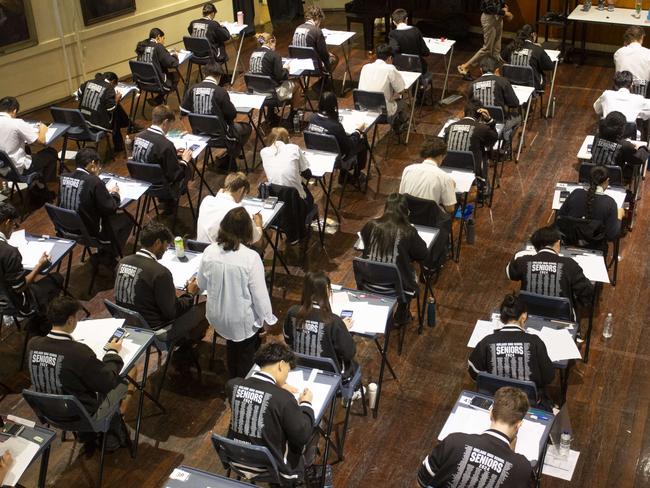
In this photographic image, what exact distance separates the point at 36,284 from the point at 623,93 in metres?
6.17

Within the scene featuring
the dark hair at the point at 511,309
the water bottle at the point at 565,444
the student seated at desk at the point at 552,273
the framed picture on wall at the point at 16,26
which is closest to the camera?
Result: the dark hair at the point at 511,309

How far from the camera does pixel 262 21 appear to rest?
1546 cm

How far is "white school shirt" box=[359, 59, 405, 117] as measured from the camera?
9805 mm

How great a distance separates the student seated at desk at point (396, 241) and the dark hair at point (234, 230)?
3.48 feet

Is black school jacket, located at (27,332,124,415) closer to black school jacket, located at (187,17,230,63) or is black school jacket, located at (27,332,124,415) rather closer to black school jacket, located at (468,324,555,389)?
black school jacket, located at (468,324,555,389)

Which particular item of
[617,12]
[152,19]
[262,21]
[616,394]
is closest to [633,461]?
[616,394]

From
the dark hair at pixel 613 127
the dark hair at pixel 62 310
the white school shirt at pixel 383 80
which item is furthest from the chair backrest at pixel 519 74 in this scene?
the dark hair at pixel 62 310

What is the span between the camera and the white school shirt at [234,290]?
6027 mm

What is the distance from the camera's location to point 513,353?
5.50 m

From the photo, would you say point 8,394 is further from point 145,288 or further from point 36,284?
point 145,288

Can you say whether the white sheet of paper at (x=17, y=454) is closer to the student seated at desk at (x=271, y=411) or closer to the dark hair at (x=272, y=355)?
the student seated at desk at (x=271, y=411)

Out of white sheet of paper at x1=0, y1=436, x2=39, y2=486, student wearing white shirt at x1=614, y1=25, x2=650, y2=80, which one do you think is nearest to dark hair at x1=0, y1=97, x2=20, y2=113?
white sheet of paper at x1=0, y1=436, x2=39, y2=486

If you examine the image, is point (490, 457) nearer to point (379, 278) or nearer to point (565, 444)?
point (565, 444)

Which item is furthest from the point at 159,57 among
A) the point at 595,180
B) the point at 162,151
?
the point at 595,180
